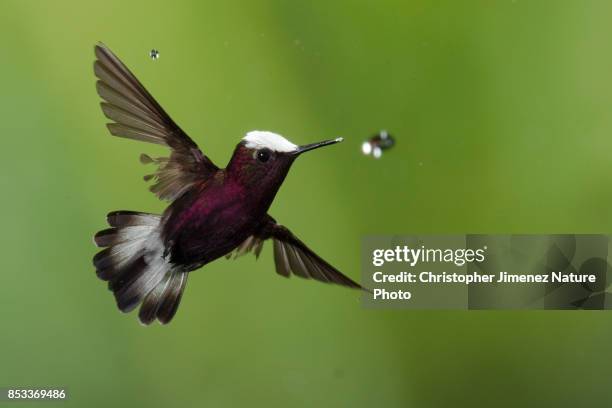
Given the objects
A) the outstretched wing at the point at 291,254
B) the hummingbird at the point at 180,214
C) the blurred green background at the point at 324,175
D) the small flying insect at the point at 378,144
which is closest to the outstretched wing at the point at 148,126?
the hummingbird at the point at 180,214

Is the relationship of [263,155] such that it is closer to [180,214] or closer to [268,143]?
[268,143]

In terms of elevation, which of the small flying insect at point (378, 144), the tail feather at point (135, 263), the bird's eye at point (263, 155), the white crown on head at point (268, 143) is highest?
the small flying insect at point (378, 144)

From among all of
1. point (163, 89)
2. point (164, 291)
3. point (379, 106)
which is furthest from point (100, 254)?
point (379, 106)

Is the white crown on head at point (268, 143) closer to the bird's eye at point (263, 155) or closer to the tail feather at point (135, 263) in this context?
the bird's eye at point (263, 155)

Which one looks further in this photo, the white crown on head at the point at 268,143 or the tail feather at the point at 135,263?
the tail feather at the point at 135,263

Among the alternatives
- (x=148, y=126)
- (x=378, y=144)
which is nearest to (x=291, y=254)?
(x=148, y=126)

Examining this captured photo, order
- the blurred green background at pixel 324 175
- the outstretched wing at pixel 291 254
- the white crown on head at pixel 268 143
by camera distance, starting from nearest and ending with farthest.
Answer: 1. the white crown on head at pixel 268 143
2. the outstretched wing at pixel 291 254
3. the blurred green background at pixel 324 175
